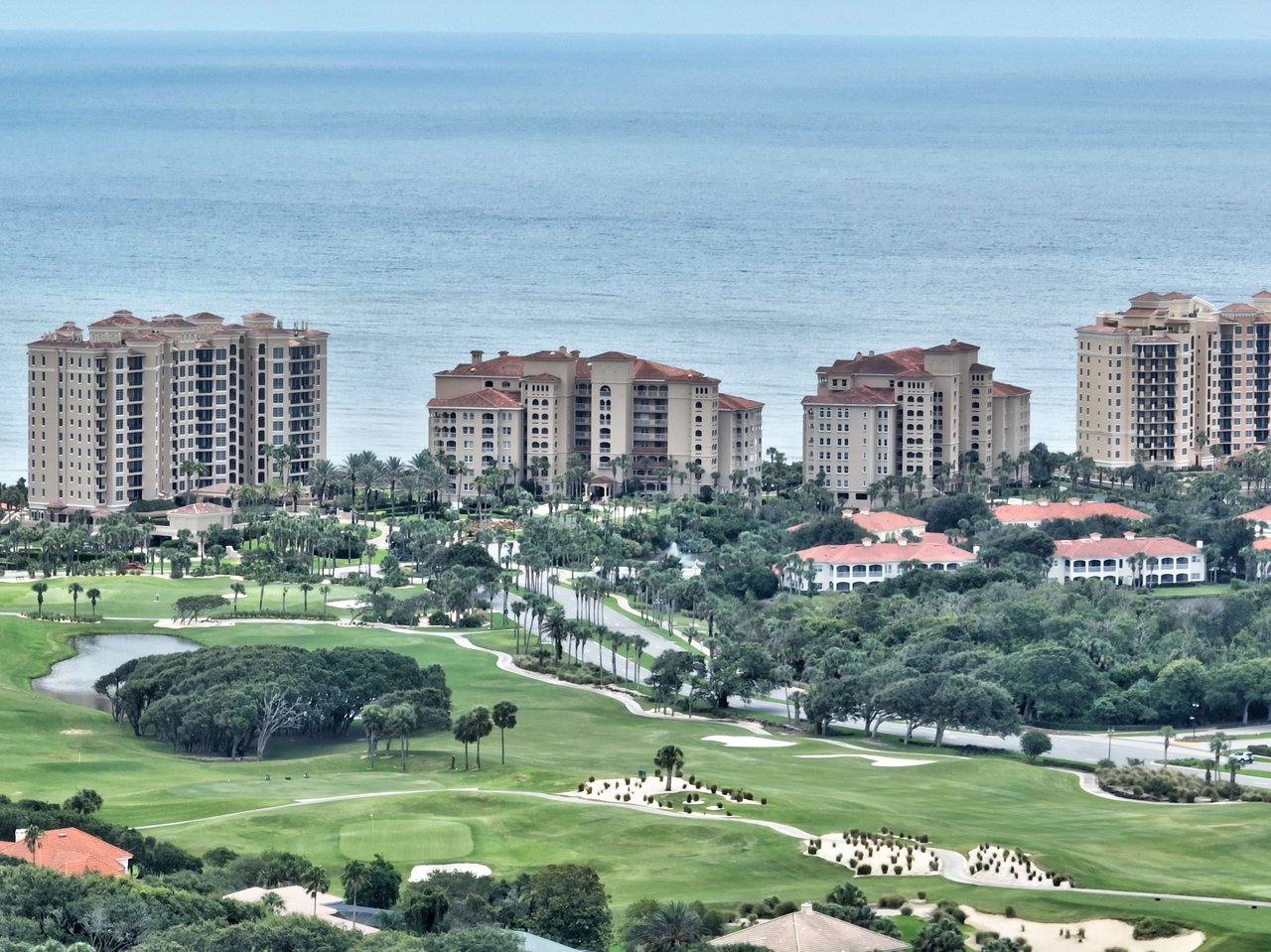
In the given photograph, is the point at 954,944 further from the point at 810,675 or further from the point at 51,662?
the point at 51,662

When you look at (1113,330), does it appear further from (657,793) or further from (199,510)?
(657,793)

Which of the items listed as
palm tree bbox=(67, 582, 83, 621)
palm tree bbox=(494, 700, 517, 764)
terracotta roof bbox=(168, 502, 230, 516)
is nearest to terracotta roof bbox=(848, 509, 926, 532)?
terracotta roof bbox=(168, 502, 230, 516)

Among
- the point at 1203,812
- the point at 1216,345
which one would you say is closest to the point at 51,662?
the point at 1203,812

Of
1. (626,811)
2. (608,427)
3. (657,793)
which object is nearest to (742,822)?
(626,811)

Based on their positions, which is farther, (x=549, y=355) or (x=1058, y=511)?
(x=549, y=355)

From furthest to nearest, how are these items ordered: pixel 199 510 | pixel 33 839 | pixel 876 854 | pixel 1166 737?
pixel 199 510 → pixel 1166 737 → pixel 876 854 → pixel 33 839

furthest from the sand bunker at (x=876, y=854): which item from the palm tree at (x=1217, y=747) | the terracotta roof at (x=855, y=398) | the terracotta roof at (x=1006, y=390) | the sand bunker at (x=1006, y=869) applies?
the terracotta roof at (x=1006, y=390)
